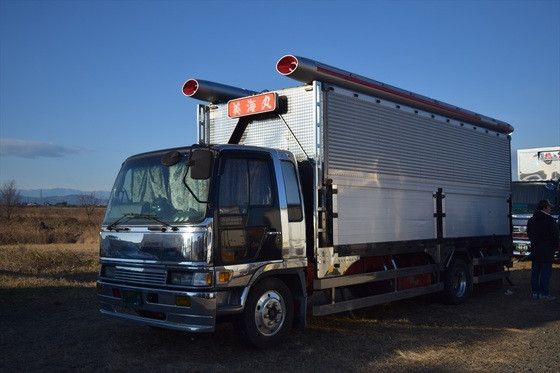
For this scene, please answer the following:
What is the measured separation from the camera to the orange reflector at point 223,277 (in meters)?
6.04

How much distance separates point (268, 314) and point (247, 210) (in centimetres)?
127

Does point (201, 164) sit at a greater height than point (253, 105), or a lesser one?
lesser

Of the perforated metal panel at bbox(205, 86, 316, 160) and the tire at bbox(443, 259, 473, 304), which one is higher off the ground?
the perforated metal panel at bbox(205, 86, 316, 160)

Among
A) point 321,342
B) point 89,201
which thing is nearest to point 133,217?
point 321,342

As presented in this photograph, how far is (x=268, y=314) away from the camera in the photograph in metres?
6.59

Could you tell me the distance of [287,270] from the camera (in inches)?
267

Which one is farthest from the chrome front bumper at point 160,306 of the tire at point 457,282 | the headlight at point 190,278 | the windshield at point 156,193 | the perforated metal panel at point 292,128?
the tire at point 457,282

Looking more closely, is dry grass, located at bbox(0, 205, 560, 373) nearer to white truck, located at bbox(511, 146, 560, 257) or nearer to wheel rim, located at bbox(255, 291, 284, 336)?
wheel rim, located at bbox(255, 291, 284, 336)

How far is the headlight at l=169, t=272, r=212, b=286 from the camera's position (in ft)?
19.5

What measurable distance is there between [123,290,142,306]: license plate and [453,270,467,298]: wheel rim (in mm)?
6310

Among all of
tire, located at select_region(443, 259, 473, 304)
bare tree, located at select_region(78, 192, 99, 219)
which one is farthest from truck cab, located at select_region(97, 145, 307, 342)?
bare tree, located at select_region(78, 192, 99, 219)

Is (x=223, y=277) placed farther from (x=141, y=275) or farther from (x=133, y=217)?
(x=133, y=217)

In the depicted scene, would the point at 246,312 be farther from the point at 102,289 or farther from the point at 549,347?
the point at 549,347

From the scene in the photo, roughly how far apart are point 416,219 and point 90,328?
17.5ft
